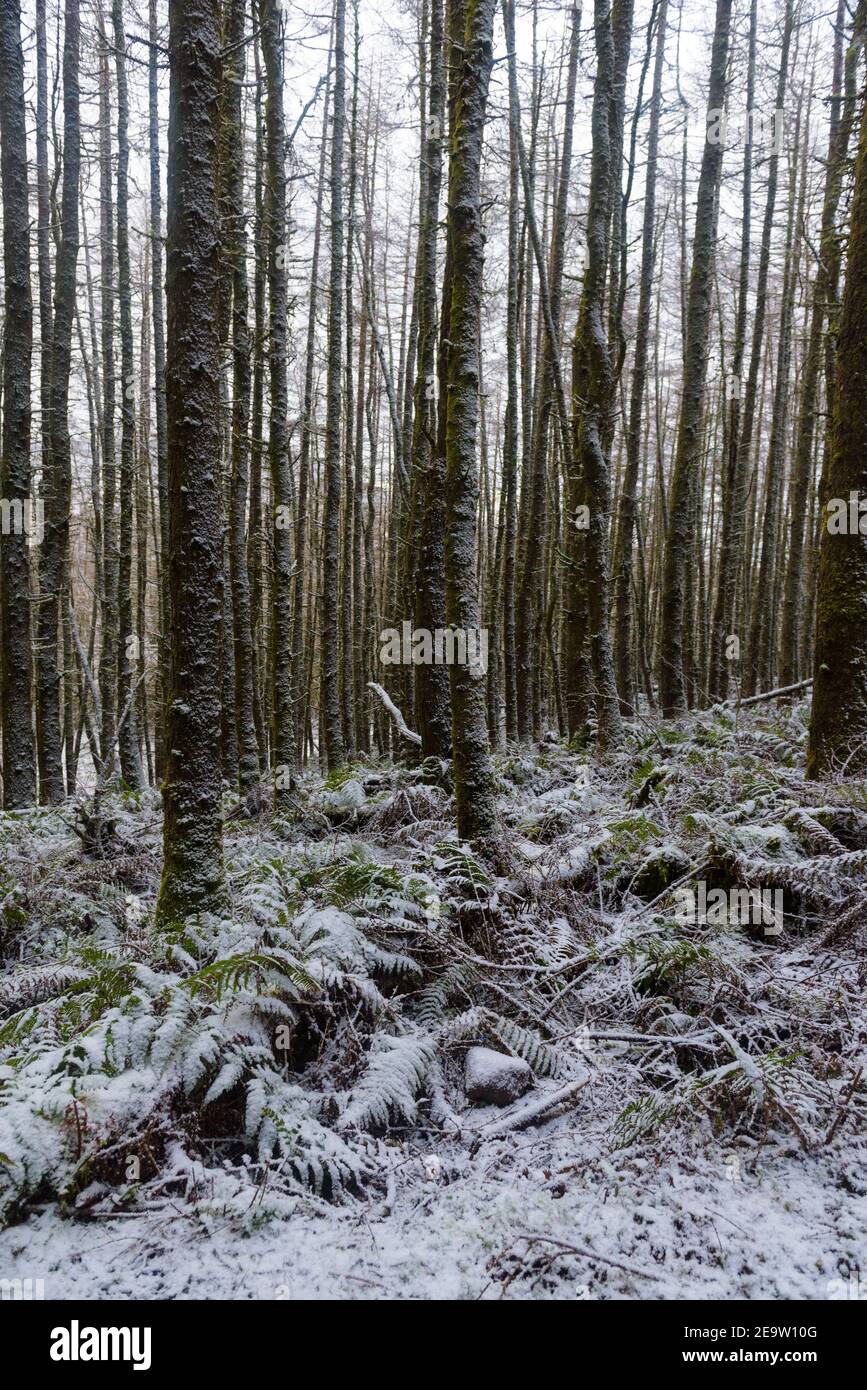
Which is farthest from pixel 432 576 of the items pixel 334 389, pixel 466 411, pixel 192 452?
pixel 334 389

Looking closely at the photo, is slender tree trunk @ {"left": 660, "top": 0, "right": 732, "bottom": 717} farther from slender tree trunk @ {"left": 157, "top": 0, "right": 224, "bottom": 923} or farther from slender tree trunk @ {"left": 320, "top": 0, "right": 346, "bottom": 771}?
slender tree trunk @ {"left": 157, "top": 0, "right": 224, "bottom": 923}

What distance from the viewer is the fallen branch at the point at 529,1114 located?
296 centimetres

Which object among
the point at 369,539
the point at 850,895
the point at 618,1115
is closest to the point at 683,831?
the point at 850,895

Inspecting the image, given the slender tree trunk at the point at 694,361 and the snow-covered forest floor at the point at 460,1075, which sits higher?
the slender tree trunk at the point at 694,361

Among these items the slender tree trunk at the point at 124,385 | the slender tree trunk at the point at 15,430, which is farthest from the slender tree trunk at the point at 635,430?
the slender tree trunk at the point at 15,430

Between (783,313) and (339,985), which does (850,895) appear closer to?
(339,985)

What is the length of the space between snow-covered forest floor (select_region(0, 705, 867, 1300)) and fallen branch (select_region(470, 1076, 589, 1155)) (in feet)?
0.05

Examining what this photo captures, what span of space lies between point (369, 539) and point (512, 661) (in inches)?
203

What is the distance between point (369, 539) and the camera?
58.2 ft

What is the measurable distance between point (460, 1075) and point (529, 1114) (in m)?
0.47

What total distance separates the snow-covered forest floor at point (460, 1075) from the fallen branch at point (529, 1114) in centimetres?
2

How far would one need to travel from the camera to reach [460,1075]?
133 inches

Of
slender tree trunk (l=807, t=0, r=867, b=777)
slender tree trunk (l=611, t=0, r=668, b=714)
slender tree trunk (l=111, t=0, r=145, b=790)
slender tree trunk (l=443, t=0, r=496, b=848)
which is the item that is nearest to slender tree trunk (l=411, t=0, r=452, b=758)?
slender tree trunk (l=443, t=0, r=496, b=848)

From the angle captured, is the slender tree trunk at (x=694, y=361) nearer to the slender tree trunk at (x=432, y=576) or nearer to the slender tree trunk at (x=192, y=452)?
the slender tree trunk at (x=432, y=576)
